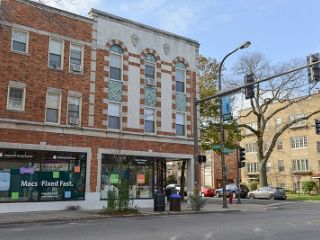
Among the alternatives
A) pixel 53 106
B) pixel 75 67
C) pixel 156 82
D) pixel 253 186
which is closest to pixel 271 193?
pixel 253 186

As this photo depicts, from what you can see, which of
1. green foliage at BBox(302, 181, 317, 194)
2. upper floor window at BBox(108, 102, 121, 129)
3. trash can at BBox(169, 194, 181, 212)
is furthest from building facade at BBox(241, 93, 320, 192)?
trash can at BBox(169, 194, 181, 212)

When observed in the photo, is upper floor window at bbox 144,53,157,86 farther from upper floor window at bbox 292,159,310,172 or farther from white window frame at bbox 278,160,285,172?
white window frame at bbox 278,160,285,172

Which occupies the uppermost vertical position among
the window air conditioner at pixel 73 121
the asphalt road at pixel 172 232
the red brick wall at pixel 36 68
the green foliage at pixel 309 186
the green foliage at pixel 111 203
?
the red brick wall at pixel 36 68

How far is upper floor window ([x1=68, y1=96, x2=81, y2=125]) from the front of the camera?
78.0 ft

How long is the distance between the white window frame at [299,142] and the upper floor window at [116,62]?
3979 centimetres

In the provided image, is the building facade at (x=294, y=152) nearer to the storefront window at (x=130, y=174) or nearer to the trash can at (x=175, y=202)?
the storefront window at (x=130, y=174)

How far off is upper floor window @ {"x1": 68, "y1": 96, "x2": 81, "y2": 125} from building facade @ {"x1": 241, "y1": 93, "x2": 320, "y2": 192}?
35037 mm

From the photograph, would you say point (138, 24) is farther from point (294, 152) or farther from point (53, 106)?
point (294, 152)

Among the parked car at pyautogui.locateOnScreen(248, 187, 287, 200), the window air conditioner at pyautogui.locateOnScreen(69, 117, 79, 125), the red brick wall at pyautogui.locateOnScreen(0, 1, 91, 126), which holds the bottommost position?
the parked car at pyautogui.locateOnScreen(248, 187, 287, 200)

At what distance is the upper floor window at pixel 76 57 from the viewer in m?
24.3

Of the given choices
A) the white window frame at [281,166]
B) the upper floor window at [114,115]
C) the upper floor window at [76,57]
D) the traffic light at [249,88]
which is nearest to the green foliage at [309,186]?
the white window frame at [281,166]

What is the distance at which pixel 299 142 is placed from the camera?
60.1 meters

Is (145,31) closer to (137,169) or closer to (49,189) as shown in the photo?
(137,169)

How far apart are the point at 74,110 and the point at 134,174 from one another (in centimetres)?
546
